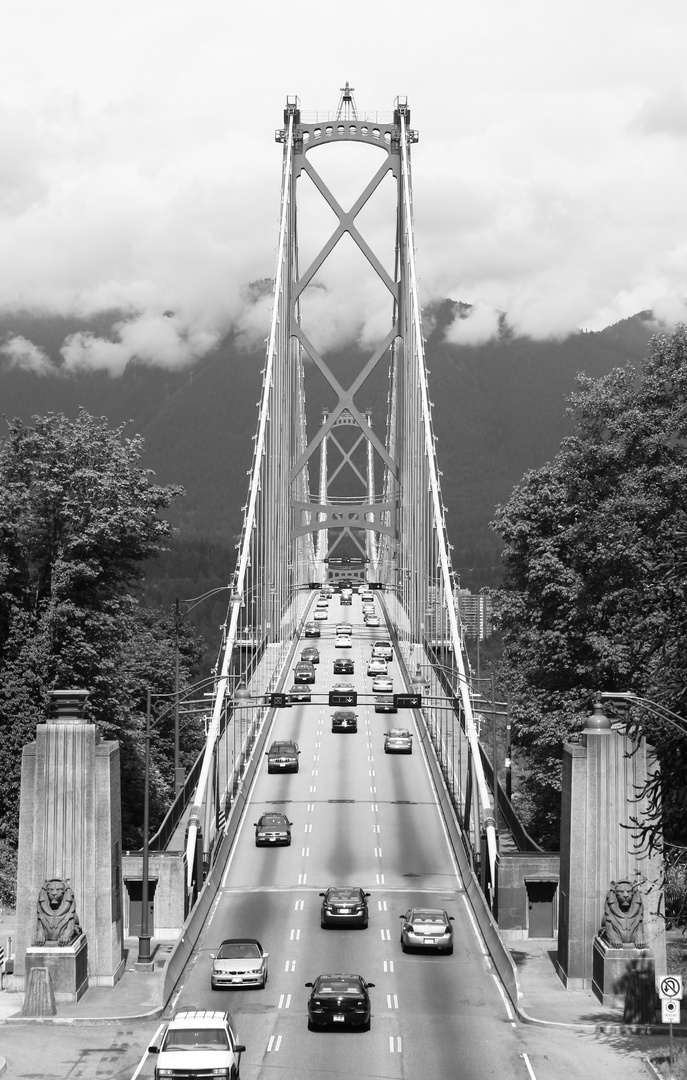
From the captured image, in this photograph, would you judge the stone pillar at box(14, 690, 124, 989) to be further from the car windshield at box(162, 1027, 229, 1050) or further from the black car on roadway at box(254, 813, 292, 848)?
the black car on roadway at box(254, 813, 292, 848)

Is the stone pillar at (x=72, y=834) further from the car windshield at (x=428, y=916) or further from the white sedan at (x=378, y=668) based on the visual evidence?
the white sedan at (x=378, y=668)

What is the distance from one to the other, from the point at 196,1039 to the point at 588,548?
98.5ft

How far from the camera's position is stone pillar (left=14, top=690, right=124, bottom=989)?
4238cm

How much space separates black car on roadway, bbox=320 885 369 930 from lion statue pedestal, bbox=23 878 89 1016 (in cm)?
975

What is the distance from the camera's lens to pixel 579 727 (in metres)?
55.9

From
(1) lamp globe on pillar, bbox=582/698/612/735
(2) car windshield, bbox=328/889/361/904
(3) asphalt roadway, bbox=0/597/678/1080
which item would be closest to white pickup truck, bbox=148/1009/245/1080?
(3) asphalt roadway, bbox=0/597/678/1080

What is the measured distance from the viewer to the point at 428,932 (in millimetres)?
47000

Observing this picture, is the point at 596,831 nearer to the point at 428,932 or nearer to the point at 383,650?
the point at 428,932

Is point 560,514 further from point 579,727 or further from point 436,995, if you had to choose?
point 436,995

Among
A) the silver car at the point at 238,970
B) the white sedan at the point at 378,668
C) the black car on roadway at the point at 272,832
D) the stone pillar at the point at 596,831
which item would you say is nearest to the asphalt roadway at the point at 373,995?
the silver car at the point at 238,970

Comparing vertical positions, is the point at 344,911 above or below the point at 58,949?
below

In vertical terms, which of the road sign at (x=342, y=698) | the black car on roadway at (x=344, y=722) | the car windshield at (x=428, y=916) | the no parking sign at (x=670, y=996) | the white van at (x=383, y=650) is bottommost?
the car windshield at (x=428, y=916)

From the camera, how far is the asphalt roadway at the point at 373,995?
115ft

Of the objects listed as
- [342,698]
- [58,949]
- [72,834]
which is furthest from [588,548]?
[58,949]
